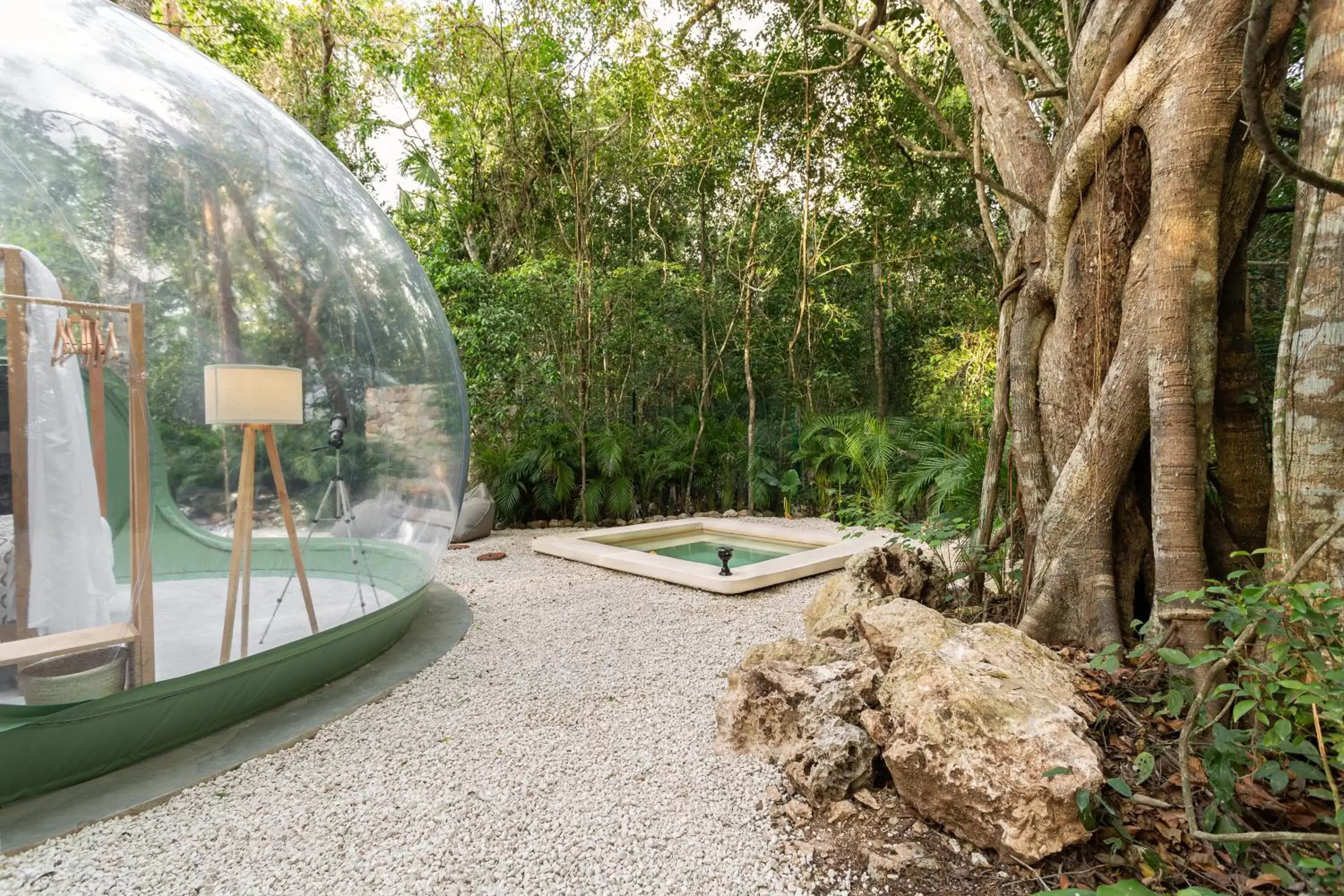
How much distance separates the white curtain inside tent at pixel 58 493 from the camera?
→ 257cm

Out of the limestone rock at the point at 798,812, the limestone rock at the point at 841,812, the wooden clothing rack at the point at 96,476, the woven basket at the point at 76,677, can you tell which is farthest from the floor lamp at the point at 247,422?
the limestone rock at the point at 841,812

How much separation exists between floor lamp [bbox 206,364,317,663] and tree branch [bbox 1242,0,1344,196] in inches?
143

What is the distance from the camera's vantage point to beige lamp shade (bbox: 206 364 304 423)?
2.98 meters

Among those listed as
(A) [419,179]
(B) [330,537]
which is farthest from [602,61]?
(B) [330,537]

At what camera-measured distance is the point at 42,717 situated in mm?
2316

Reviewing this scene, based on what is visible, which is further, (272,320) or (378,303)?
(378,303)

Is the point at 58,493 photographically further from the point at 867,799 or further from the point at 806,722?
the point at 867,799

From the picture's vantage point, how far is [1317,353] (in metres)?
2.07

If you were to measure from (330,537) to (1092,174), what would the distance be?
14.7 feet

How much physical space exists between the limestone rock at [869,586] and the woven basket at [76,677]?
3.41 m

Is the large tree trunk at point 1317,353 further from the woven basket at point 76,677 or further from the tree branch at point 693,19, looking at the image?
the tree branch at point 693,19

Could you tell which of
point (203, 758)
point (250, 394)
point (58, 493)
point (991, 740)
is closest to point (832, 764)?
point (991, 740)

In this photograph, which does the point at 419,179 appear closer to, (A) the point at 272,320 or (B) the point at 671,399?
(B) the point at 671,399

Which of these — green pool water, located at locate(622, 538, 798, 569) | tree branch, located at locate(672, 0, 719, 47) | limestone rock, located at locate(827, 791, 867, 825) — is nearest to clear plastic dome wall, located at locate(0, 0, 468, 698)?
limestone rock, located at locate(827, 791, 867, 825)
